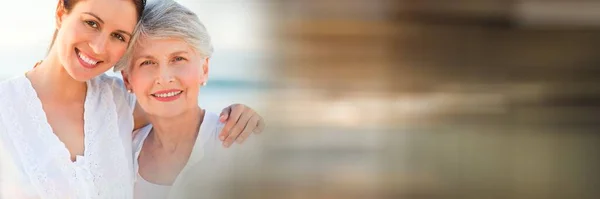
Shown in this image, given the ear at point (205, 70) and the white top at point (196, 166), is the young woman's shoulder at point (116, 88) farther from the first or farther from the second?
the ear at point (205, 70)

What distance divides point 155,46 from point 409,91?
27.3 inches

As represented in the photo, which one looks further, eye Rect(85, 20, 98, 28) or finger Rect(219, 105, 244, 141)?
finger Rect(219, 105, 244, 141)

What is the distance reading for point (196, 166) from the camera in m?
1.73

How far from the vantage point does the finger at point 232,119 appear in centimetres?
170

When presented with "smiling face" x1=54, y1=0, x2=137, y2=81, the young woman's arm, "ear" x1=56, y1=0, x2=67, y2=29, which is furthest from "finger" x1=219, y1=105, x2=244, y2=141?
"ear" x1=56, y1=0, x2=67, y2=29

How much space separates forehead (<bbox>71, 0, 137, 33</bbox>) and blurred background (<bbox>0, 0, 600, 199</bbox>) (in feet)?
0.50

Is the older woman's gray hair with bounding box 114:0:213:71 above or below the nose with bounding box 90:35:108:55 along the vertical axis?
above

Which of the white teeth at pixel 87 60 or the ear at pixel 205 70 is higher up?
the white teeth at pixel 87 60

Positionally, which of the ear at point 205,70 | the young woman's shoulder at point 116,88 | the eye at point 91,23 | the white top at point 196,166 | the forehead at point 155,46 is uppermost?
the eye at point 91,23

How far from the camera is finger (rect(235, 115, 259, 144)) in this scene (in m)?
1.71

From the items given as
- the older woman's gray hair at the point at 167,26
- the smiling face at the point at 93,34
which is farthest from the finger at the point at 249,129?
the smiling face at the point at 93,34

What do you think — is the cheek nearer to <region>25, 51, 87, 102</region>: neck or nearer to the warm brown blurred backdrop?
<region>25, 51, 87, 102</region>: neck

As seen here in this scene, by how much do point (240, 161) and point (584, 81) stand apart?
3.28 feet

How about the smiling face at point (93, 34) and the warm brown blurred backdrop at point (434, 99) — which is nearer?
the smiling face at point (93, 34)
